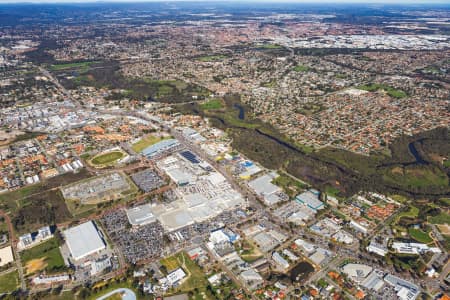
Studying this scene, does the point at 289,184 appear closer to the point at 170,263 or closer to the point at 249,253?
the point at 249,253

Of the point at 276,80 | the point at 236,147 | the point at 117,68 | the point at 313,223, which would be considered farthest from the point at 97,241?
the point at 117,68

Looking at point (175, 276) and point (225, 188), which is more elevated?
point (225, 188)

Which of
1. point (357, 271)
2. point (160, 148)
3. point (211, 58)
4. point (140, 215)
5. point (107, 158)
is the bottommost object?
point (357, 271)

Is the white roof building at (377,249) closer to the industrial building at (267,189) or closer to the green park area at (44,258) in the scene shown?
the industrial building at (267,189)

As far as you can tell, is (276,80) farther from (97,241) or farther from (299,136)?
(97,241)

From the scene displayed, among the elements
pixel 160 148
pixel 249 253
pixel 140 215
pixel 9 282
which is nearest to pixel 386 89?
pixel 160 148

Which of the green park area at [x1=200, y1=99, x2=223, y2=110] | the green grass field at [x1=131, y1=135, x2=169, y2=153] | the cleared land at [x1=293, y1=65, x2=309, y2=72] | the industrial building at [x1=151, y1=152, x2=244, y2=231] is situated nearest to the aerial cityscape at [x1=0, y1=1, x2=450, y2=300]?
the industrial building at [x1=151, y1=152, x2=244, y2=231]

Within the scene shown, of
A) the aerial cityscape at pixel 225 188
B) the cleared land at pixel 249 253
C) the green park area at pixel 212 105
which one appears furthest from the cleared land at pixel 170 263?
the green park area at pixel 212 105

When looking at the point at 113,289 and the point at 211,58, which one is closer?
the point at 113,289
